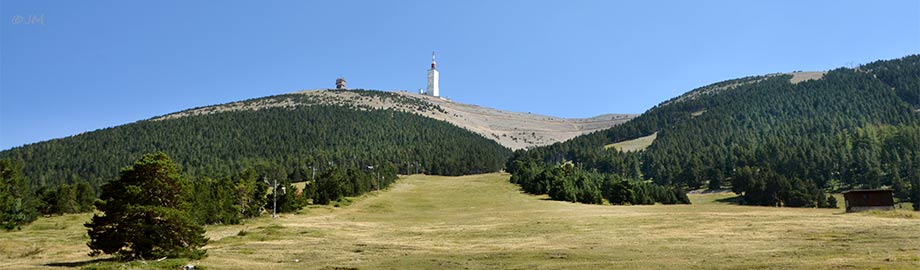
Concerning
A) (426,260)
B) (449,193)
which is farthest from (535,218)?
(449,193)

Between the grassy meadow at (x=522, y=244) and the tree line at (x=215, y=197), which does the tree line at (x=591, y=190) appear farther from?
the grassy meadow at (x=522, y=244)

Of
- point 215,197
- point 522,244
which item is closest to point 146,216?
point 522,244

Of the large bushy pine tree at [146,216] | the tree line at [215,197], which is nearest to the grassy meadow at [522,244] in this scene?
the large bushy pine tree at [146,216]

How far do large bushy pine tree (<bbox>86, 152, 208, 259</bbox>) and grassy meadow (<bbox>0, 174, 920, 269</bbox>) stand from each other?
2.31m

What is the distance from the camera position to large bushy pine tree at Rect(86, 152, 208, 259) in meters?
37.7

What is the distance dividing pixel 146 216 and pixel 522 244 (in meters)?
25.9

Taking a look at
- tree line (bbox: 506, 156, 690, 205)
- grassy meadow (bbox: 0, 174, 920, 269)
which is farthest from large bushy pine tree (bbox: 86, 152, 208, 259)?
tree line (bbox: 506, 156, 690, 205)

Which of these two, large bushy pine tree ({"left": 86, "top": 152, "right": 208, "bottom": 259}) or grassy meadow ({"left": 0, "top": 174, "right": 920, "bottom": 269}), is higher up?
large bushy pine tree ({"left": 86, "top": 152, "right": 208, "bottom": 259})

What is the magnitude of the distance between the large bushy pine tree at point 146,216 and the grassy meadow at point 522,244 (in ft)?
7.57

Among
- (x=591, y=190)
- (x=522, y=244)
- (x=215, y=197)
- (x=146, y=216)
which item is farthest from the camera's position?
(x=591, y=190)

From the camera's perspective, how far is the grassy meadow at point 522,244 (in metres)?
35.5

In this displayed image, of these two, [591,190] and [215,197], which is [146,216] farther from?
[591,190]

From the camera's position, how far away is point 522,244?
50000 mm

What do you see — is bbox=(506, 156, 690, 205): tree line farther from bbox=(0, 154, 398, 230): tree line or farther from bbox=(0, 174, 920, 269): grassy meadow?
bbox=(0, 174, 920, 269): grassy meadow
